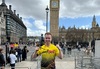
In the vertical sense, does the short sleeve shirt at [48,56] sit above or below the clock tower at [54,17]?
below

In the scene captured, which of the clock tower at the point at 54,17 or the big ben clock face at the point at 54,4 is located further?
the big ben clock face at the point at 54,4

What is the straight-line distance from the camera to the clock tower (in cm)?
12244

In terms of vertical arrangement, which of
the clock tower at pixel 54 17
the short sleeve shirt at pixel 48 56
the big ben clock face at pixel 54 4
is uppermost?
the big ben clock face at pixel 54 4

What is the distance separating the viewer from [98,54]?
18.0 metres

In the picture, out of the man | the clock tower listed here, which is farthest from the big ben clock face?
the man

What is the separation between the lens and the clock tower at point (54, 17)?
402ft

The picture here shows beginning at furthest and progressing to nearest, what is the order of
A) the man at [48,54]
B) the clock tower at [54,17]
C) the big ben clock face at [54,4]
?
the big ben clock face at [54,4] < the clock tower at [54,17] < the man at [48,54]

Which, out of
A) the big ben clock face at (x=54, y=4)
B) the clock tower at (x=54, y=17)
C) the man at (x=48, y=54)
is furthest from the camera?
the big ben clock face at (x=54, y=4)

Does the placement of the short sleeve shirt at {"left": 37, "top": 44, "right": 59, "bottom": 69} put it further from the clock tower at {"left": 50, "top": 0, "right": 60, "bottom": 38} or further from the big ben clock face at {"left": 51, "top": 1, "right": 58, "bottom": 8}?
the big ben clock face at {"left": 51, "top": 1, "right": 58, "bottom": 8}

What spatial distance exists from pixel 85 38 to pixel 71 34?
10600 mm

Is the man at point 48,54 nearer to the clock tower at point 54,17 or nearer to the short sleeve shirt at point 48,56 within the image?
the short sleeve shirt at point 48,56

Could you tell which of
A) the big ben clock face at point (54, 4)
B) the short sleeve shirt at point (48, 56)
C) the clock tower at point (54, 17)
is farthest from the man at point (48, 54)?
the big ben clock face at point (54, 4)

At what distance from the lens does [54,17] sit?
127m

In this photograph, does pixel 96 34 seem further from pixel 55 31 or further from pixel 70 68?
pixel 70 68
